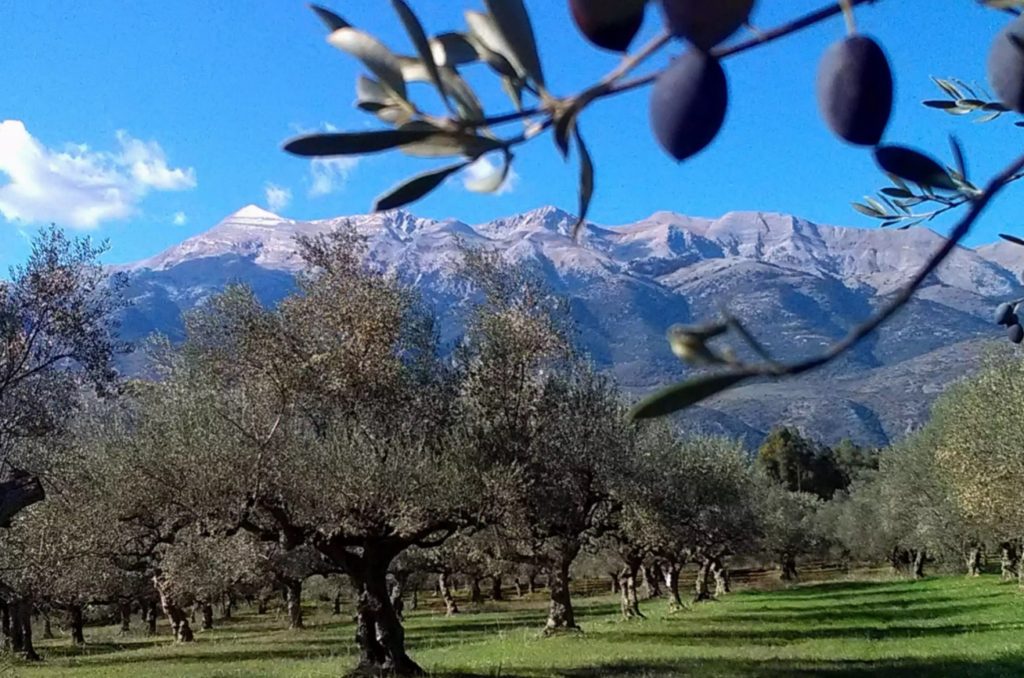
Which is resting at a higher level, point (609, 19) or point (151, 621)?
point (609, 19)

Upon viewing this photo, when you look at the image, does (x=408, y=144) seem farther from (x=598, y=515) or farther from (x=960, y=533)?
(x=960, y=533)

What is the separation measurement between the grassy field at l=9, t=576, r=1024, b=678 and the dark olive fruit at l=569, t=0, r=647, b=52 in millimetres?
17448

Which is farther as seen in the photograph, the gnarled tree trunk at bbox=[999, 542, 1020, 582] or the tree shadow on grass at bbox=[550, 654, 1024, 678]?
the gnarled tree trunk at bbox=[999, 542, 1020, 582]

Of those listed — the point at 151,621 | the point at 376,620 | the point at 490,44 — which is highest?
the point at 490,44

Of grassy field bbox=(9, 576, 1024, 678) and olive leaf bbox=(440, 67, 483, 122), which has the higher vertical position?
olive leaf bbox=(440, 67, 483, 122)

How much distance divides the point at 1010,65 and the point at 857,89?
15cm

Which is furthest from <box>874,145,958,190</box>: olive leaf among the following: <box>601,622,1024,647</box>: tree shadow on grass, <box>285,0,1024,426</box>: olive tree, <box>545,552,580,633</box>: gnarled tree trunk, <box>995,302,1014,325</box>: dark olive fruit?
<box>545,552,580,633</box>: gnarled tree trunk

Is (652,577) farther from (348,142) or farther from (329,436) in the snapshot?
(348,142)

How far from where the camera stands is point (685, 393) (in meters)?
0.62

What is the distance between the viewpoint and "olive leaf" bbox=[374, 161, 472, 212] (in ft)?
2.46

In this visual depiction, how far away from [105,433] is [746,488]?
3319 centimetres

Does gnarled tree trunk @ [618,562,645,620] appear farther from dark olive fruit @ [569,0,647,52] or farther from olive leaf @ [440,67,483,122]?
dark olive fruit @ [569,0,647,52]

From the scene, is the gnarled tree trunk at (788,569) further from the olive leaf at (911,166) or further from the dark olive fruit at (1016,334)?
the olive leaf at (911,166)

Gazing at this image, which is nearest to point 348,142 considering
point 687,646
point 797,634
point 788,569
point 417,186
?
point 417,186
